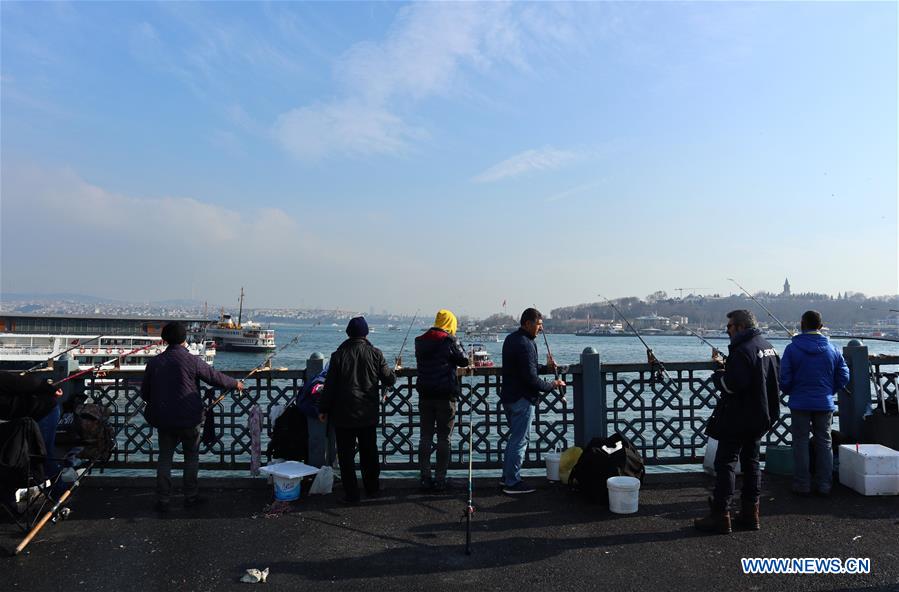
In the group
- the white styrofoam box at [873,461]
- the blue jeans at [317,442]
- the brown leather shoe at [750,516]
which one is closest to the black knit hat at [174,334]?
the blue jeans at [317,442]

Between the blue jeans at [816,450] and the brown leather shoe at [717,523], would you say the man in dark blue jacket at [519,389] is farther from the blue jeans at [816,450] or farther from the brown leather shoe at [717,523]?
the blue jeans at [816,450]

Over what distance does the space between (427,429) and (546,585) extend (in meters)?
2.26

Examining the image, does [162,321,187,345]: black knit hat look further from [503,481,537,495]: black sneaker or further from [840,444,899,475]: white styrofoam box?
[840,444,899,475]: white styrofoam box

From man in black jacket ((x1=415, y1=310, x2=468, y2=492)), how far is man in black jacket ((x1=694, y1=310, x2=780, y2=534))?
2.26 meters

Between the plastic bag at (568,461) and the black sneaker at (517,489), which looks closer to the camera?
the black sneaker at (517,489)

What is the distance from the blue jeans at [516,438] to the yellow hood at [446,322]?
2.93 feet

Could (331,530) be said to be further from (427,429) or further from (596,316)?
(596,316)

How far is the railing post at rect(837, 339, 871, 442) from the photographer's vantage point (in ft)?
20.7

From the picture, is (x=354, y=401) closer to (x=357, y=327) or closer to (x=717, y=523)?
(x=357, y=327)

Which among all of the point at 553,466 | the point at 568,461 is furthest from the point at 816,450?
the point at 553,466

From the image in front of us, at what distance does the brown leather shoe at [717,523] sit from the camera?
14.6 feet

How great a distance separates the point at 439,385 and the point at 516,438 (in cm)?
91

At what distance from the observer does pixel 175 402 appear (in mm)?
5098

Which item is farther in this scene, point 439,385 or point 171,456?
point 439,385
